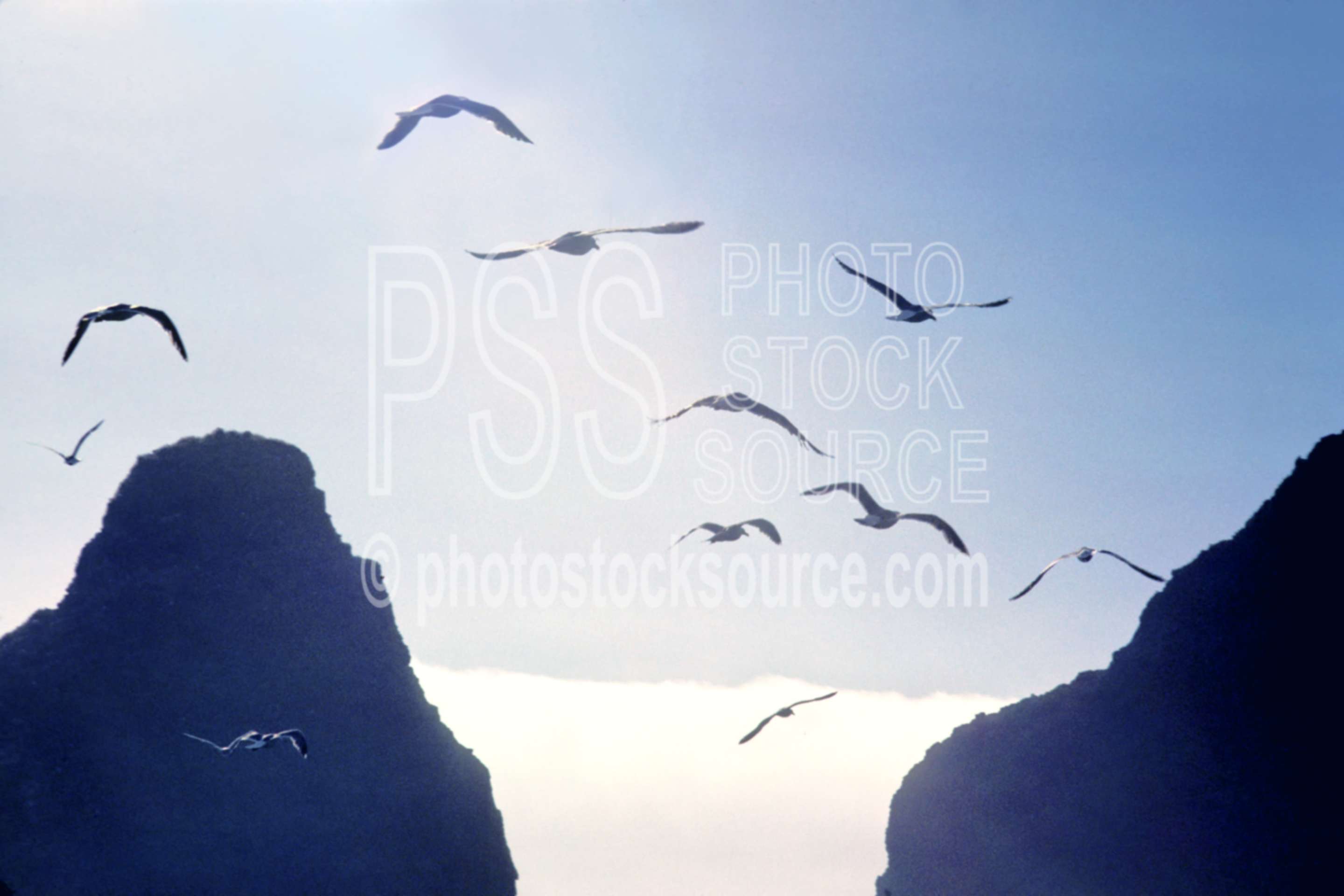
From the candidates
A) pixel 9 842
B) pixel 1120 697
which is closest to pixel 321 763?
pixel 9 842

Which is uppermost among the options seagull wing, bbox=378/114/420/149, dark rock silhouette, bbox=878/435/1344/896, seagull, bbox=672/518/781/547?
seagull wing, bbox=378/114/420/149


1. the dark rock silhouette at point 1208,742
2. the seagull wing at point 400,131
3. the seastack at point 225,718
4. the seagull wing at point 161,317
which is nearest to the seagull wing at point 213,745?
the seastack at point 225,718

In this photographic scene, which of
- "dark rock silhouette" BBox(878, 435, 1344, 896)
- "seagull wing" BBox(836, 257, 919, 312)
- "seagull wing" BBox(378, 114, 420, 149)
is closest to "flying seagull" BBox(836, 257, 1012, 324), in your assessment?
"seagull wing" BBox(836, 257, 919, 312)

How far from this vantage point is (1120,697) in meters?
56.8

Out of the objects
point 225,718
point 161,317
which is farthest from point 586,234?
point 225,718

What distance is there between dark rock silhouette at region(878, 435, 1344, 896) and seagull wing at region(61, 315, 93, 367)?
5791 cm

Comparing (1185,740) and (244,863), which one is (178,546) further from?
(1185,740)

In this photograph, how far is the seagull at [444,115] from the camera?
14.9 metres

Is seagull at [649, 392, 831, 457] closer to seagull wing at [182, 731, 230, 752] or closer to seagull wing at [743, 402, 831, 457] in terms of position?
seagull wing at [743, 402, 831, 457]

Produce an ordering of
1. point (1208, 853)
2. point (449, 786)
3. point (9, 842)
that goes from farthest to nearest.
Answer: point (449, 786), point (1208, 853), point (9, 842)

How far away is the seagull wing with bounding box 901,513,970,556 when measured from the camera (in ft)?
58.0

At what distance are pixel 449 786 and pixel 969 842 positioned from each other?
39835 mm

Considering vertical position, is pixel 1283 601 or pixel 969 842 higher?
pixel 1283 601

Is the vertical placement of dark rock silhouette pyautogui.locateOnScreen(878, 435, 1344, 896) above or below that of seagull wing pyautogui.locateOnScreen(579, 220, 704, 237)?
below
